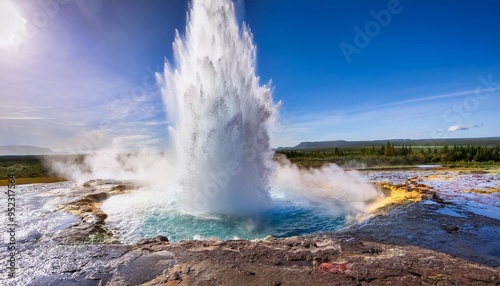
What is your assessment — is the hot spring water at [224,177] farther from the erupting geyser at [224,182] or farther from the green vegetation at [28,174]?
the green vegetation at [28,174]

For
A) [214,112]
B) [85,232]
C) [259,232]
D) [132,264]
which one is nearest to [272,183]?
[214,112]

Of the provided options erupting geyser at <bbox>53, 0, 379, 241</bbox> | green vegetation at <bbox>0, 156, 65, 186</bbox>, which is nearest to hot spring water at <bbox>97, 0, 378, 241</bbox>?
erupting geyser at <bbox>53, 0, 379, 241</bbox>

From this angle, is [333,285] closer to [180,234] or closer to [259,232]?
[259,232]

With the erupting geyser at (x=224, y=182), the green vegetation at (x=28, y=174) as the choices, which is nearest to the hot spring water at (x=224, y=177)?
the erupting geyser at (x=224, y=182)

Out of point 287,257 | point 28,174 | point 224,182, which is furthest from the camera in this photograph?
point 28,174

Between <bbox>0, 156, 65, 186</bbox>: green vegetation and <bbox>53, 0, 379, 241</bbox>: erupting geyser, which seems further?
<bbox>0, 156, 65, 186</bbox>: green vegetation

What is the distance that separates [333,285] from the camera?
420cm

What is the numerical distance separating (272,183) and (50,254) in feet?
43.9

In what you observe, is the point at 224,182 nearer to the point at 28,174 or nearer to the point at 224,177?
the point at 224,177

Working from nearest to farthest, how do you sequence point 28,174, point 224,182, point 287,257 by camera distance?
1. point 287,257
2. point 224,182
3. point 28,174

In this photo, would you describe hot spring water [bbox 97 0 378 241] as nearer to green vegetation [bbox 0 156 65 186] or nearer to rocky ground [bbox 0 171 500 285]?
rocky ground [bbox 0 171 500 285]

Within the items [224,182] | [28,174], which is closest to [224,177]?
[224,182]

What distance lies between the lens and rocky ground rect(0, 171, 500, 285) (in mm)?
4500

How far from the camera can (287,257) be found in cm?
530
